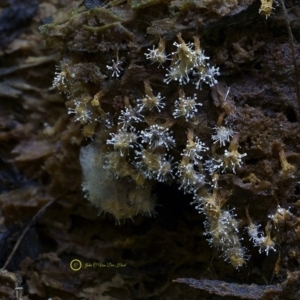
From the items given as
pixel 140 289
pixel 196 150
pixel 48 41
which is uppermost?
pixel 48 41

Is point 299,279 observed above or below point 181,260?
above

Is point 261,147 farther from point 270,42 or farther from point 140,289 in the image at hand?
point 140,289

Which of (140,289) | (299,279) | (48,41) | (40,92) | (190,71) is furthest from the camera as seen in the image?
(40,92)

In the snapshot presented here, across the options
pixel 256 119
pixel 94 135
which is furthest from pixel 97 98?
pixel 256 119

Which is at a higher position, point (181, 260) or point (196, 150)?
point (196, 150)

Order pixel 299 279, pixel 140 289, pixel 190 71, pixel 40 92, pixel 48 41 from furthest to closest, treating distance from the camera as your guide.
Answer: pixel 40 92
pixel 140 289
pixel 48 41
pixel 190 71
pixel 299 279

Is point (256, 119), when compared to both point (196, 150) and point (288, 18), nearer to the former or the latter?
point (196, 150)

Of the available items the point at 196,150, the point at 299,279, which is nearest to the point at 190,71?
the point at 196,150

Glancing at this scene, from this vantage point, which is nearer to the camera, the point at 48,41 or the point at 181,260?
the point at 48,41

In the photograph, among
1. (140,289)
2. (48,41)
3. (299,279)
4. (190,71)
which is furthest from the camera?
(140,289)
